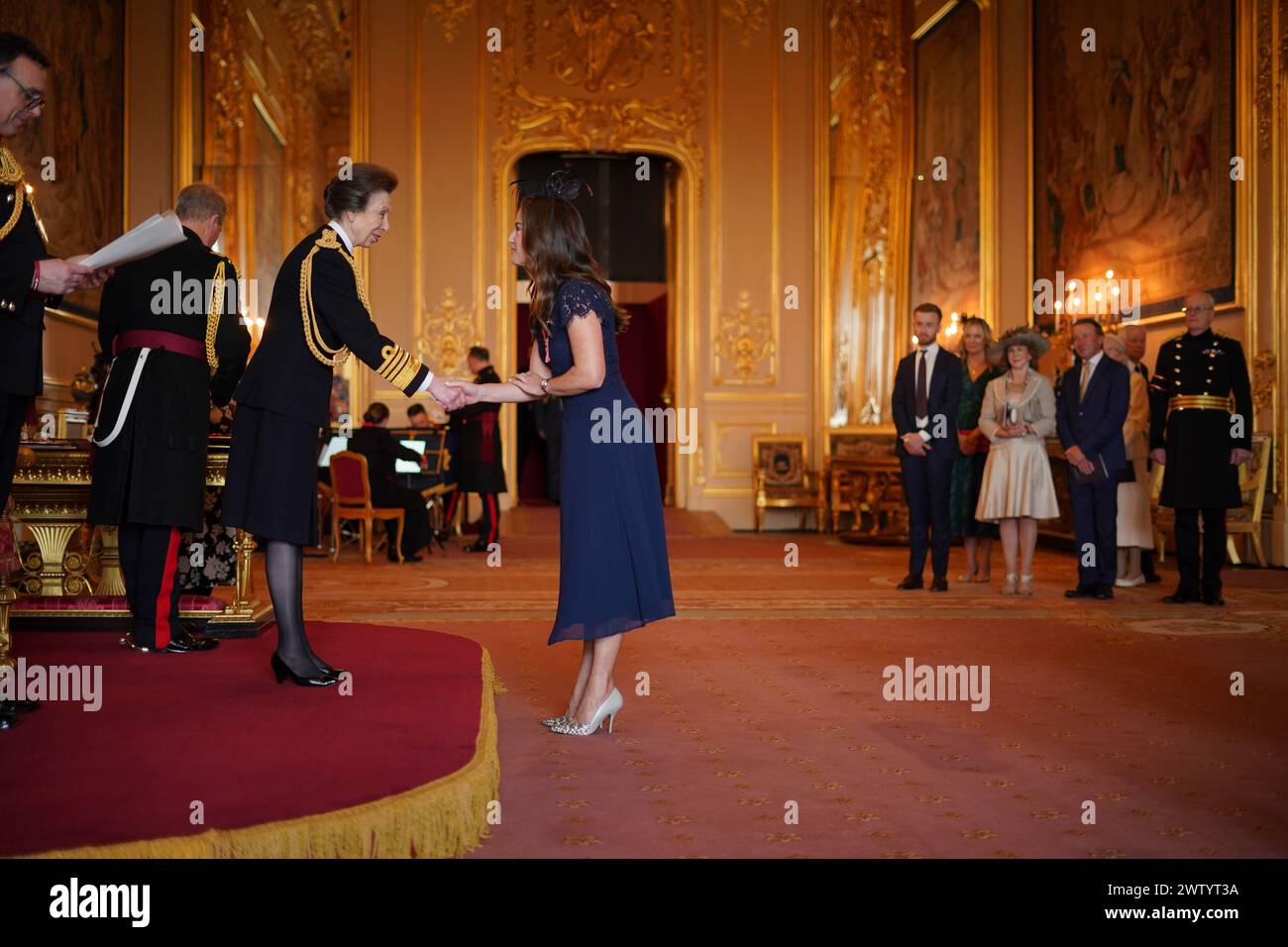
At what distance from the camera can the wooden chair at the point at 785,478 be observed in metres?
12.7

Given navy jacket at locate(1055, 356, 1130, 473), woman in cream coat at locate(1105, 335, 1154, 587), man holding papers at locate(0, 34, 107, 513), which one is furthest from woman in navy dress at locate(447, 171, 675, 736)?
woman in cream coat at locate(1105, 335, 1154, 587)

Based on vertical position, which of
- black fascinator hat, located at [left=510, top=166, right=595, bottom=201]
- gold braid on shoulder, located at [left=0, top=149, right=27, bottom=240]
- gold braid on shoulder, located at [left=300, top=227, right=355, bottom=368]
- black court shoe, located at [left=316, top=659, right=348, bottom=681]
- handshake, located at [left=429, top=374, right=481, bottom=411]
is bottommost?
black court shoe, located at [left=316, top=659, right=348, bottom=681]

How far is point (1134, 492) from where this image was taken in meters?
7.94

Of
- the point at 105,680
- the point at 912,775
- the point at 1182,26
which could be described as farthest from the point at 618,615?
the point at 1182,26

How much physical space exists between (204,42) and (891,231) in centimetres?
790

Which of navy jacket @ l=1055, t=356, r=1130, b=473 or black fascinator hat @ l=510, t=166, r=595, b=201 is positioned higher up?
black fascinator hat @ l=510, t=166, r=595, b=201

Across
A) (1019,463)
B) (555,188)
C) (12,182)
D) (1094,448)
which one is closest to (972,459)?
(1019,463)

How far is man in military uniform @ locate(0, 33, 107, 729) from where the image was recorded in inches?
115

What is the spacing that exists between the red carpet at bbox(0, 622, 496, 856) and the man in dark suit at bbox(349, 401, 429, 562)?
16.6ft

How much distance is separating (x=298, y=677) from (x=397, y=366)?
980 mm

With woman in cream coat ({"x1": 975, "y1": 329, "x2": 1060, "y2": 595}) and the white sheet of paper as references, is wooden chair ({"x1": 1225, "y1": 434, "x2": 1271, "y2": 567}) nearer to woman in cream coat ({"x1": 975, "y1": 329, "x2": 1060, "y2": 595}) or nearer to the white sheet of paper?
woman in cream coat ({"x1": 975, "y1": 329, "x2": 1060, "y2": 595})

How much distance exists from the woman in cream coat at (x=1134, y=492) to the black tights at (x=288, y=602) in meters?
5.90

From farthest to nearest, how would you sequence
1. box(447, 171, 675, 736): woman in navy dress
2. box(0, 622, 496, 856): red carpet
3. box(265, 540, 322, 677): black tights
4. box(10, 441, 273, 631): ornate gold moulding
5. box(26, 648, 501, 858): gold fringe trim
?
box(10, 441, 273, 631): ornate gold moulding, box(265, 540, 322, 677): black tights, box(447, 171, 675, 736): woman in navy dress, box(0, 622, 496, 856): red carpet, box(26, 648, 501, 858): gold fringe trim

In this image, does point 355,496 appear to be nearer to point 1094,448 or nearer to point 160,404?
point 160,404
